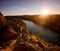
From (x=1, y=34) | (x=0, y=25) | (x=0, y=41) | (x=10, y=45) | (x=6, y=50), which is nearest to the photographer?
(x=6, y=50)

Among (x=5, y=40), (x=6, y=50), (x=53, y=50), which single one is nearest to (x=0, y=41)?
(x=5, y=40)

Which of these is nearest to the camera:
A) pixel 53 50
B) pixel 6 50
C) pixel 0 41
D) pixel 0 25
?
pixel 53 50

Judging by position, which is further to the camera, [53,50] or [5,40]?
[5,40]

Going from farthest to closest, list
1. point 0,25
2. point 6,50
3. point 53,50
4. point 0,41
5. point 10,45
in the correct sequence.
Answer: point 0,25
point 0,41
point 10,45
point 6,50
point 53,50

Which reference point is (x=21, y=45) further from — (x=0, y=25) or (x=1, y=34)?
(x=0, y=25)

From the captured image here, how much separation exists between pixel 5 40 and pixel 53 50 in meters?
3.41

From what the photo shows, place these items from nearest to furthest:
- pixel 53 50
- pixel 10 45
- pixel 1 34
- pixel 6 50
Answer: pixel 53 50 < pixel 6 50 < pixel 10 45 < pixel 1 34

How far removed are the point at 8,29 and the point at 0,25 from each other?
953 millimetres

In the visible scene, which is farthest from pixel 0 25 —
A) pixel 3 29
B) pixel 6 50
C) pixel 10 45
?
pixel 6 50

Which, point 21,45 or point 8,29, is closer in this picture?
point 21,45

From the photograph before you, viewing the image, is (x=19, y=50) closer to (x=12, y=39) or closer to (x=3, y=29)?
(x=12, y=39)

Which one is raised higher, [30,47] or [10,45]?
[30,47]

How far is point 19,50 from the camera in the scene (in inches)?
149

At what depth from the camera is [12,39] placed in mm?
6367
